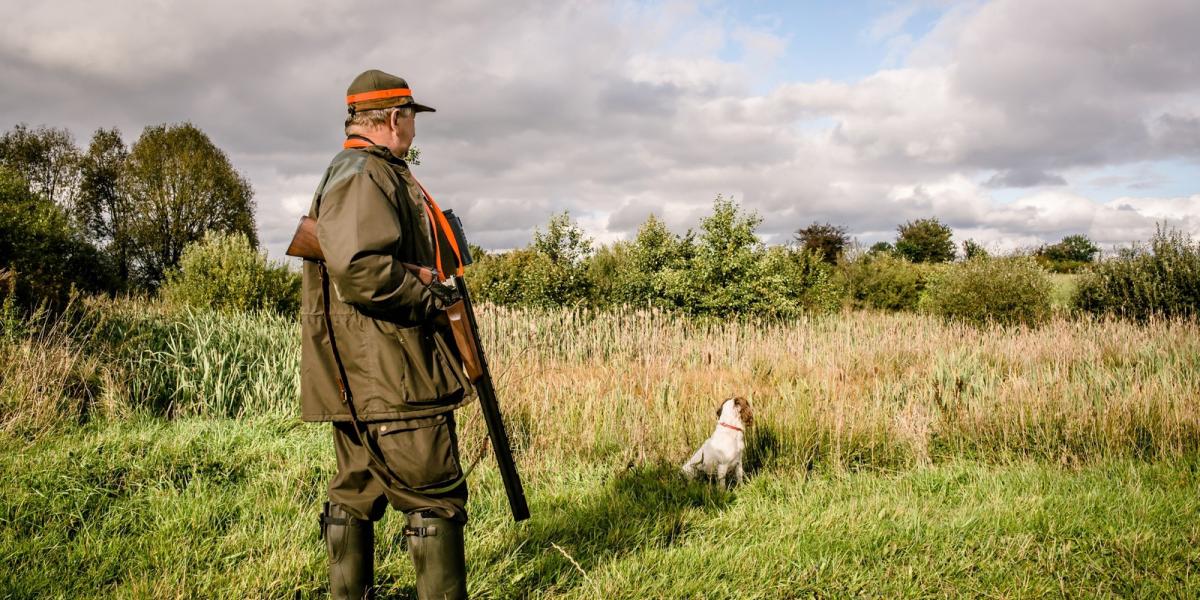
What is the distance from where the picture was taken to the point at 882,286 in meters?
19.2

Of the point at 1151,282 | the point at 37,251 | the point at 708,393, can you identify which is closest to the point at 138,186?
the point at 37,251

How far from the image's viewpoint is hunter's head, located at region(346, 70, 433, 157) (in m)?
2.39

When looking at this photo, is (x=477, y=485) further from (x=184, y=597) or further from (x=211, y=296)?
(x=211, y=296)

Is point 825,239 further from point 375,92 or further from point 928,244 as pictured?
point 375,92

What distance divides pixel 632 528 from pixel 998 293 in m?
12.9

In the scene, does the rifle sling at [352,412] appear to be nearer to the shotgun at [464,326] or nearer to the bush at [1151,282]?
the shotgun at [464,326]

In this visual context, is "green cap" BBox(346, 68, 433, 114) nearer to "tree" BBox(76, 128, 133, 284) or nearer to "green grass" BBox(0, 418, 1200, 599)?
"green grass" BBox(0, 418, 1200, 599)

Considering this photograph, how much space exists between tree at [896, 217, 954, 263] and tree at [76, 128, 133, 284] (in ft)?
109

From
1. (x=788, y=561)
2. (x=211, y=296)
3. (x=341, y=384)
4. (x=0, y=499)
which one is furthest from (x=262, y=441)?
(x=211, y=296)

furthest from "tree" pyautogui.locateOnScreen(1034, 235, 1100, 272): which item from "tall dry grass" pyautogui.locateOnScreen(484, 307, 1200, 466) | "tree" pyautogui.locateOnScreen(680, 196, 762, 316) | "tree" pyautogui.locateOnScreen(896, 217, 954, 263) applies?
"tall dry grass" pyautogui.locateOnScreen(484, 307, 1200, 466)

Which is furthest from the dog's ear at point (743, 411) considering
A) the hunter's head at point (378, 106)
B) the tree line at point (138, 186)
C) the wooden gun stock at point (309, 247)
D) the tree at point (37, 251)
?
the tree line at point (138, 186)

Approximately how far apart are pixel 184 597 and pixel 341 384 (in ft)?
3.98

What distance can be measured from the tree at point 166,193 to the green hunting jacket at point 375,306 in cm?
2713

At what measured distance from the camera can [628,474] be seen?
A: 4336 mm
